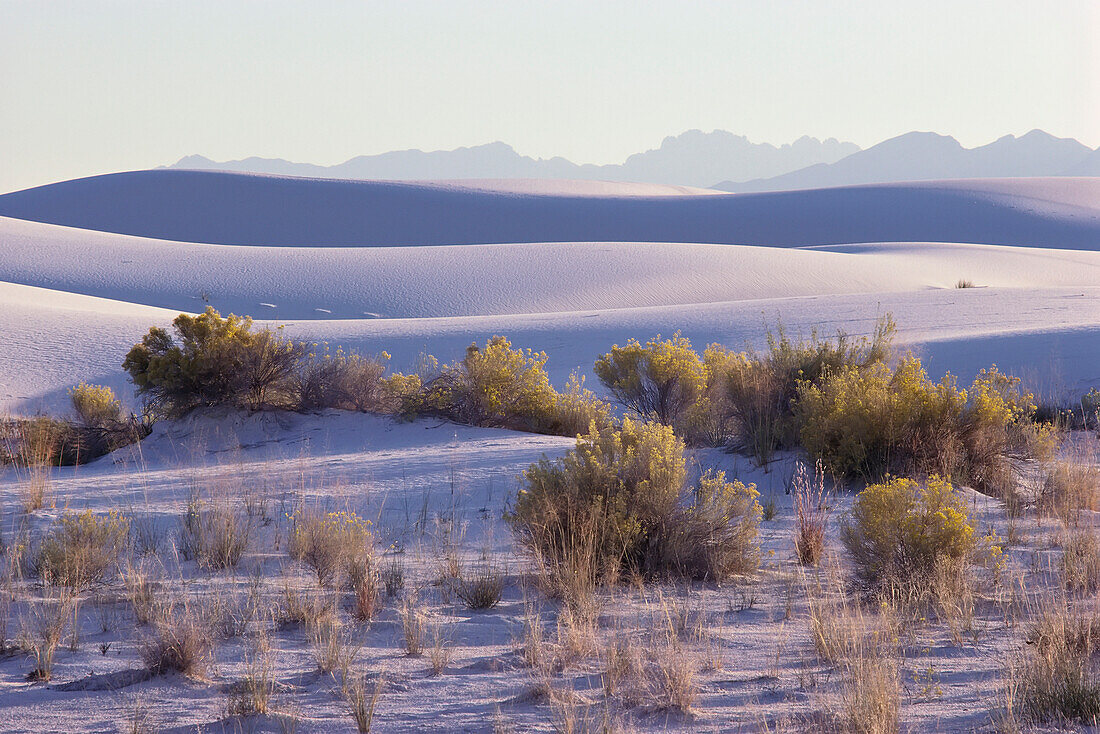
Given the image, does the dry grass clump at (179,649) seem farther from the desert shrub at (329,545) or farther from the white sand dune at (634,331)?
the white sand dune at (634,331)

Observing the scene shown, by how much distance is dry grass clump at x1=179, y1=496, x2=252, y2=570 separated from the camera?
6.20 m

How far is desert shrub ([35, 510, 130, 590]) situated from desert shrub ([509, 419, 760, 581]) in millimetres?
2408

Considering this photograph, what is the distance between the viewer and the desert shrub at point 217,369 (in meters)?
11.3

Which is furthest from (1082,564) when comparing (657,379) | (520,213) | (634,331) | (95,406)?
(520,213)

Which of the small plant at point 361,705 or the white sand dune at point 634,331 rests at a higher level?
the white sand dune at point 634,331

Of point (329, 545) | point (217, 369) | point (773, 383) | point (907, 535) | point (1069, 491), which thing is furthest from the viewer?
point (217, 369)

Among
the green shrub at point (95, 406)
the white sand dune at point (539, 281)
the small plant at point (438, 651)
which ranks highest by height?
the white sand dune at point (539, 281)

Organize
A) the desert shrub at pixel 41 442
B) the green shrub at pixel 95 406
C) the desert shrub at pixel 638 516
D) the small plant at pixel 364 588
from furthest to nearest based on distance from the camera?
the green shrub at pixel 95 406 < the desert shrub at pixel 41 442 < the desert shrub at pixel 638 516 < the small plant at pixel 364 588

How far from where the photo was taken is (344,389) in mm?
11711

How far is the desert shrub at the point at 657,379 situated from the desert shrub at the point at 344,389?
260 cm

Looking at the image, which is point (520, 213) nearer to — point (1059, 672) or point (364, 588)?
point (364, 588)

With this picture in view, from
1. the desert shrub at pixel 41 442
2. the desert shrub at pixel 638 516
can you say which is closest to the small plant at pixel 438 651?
the desert shrub at pixel 638 516

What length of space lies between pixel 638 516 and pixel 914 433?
10.7ft

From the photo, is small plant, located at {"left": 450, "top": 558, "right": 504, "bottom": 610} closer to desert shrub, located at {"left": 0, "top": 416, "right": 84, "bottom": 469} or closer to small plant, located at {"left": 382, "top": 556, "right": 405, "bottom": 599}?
small plant, located at {"left": 382, "top": 556, "right": 405, "bottom": 599}
